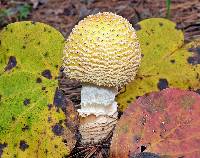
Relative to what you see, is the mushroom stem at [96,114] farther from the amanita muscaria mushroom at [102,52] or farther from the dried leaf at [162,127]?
the dried leaf at [162,127]

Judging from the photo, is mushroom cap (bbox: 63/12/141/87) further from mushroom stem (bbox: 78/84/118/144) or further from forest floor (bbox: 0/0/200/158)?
forest floor (bbox: 0/0/200/158)

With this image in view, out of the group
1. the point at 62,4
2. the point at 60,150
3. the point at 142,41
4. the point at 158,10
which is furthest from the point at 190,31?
the point at 60,150

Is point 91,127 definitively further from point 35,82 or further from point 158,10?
point 158,10

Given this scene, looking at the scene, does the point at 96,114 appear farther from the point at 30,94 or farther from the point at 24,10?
the point at 24,10

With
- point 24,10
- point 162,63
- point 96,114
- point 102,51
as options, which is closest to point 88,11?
point 24,10

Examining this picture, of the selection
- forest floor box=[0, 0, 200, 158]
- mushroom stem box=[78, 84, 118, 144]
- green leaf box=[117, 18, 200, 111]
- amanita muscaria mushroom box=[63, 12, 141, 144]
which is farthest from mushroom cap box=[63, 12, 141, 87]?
forest floor box=[0, 0, 200, 158]
